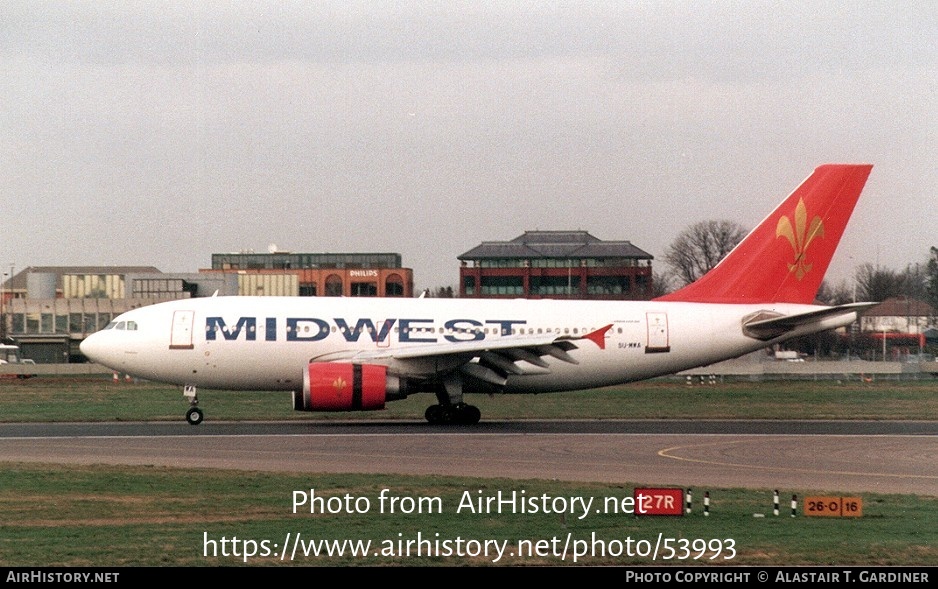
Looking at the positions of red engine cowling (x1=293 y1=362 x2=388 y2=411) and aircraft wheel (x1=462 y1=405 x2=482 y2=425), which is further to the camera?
aircraft wheel (x1=462 y1=405 x2=482 y2=425)

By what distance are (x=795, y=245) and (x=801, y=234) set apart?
1.25 ft

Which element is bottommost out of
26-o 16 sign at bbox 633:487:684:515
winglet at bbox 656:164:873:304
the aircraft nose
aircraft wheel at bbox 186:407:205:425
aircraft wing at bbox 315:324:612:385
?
26-o 16 sign at bbox 633:487:684:515

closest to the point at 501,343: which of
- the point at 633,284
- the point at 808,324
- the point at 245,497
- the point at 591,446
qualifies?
the point at 591,446

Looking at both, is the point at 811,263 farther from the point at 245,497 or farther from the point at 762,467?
the point at 245,497

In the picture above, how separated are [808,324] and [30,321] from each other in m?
55.7

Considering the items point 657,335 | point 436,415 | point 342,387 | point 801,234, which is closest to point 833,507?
point 342,387

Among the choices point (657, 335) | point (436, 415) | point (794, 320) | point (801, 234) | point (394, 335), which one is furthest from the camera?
point (801, 234)

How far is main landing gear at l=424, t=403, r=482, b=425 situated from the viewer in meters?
32.8

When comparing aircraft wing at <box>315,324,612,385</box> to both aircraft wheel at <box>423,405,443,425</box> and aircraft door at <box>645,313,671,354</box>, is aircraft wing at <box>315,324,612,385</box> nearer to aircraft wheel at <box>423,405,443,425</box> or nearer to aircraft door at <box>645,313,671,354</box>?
aircraft wheel at <box>423,405,443,425</box>

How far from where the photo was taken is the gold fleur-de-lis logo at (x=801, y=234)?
36.0 metres

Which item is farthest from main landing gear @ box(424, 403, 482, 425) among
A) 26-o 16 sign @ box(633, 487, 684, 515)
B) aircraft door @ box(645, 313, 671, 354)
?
26-o 16 sign @ box(633, 487, 684, 515)

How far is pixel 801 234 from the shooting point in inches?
1419

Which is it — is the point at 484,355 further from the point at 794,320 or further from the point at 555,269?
the point at 555,269

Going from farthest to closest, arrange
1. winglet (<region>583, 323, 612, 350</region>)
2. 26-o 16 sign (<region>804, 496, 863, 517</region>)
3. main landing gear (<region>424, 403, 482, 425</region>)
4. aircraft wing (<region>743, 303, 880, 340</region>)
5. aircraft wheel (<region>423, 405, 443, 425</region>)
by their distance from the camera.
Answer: aircraft wing (<region>743, 303, 880, 340</region>), aircraft wheel (<region>423, 405, 443, 425</region>), main landing gear (<region>424, 403, 482, 425</region>), winglet (<region>583, 323, 612, 350</region>), 26-o 16 sign (<region>804, 496, 863, 517</region>)
